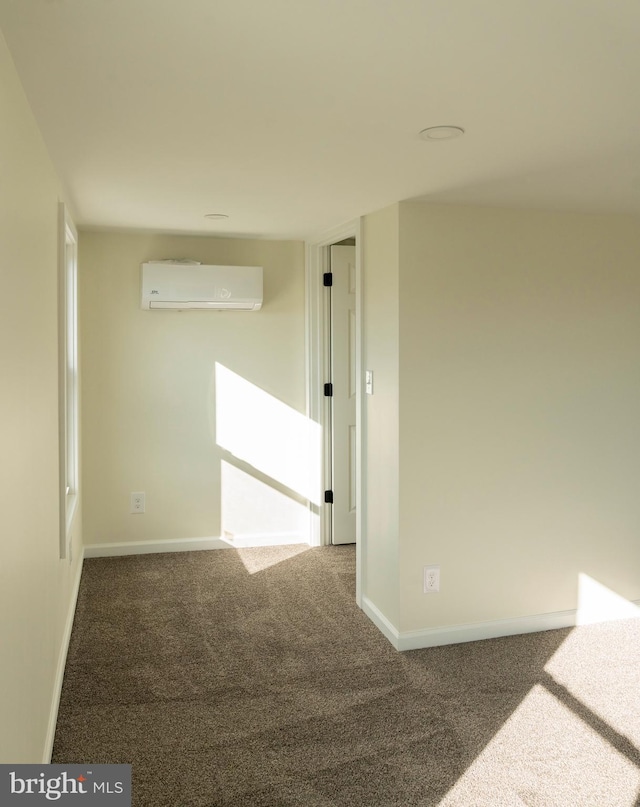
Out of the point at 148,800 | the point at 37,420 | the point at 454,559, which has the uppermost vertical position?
the point at 37,420

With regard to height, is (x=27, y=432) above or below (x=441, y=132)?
below

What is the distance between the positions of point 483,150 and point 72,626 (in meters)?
2.87

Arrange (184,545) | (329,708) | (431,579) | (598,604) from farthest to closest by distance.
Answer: (184,545) < (598,604) < (431,579) < (329,708)

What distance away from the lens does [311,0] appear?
4.51 ft

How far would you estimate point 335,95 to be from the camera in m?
1.88

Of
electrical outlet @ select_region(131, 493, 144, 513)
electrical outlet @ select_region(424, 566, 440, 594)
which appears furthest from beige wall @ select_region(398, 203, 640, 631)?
electrical outlet @ select_region(131, 493, 144, 513)

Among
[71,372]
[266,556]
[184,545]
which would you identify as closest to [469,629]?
[266,556]

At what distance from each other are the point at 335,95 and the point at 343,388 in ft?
10.0

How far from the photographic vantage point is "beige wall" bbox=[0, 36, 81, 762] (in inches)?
62.7

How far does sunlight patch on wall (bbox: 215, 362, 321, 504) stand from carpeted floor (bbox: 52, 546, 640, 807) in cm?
109

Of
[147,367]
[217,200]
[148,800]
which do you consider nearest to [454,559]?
[148,800]

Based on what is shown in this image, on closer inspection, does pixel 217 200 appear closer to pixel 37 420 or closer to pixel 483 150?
pixel 483 150

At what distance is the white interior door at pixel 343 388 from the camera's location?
4.79 meters

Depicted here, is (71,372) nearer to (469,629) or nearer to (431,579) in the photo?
(431,579)
